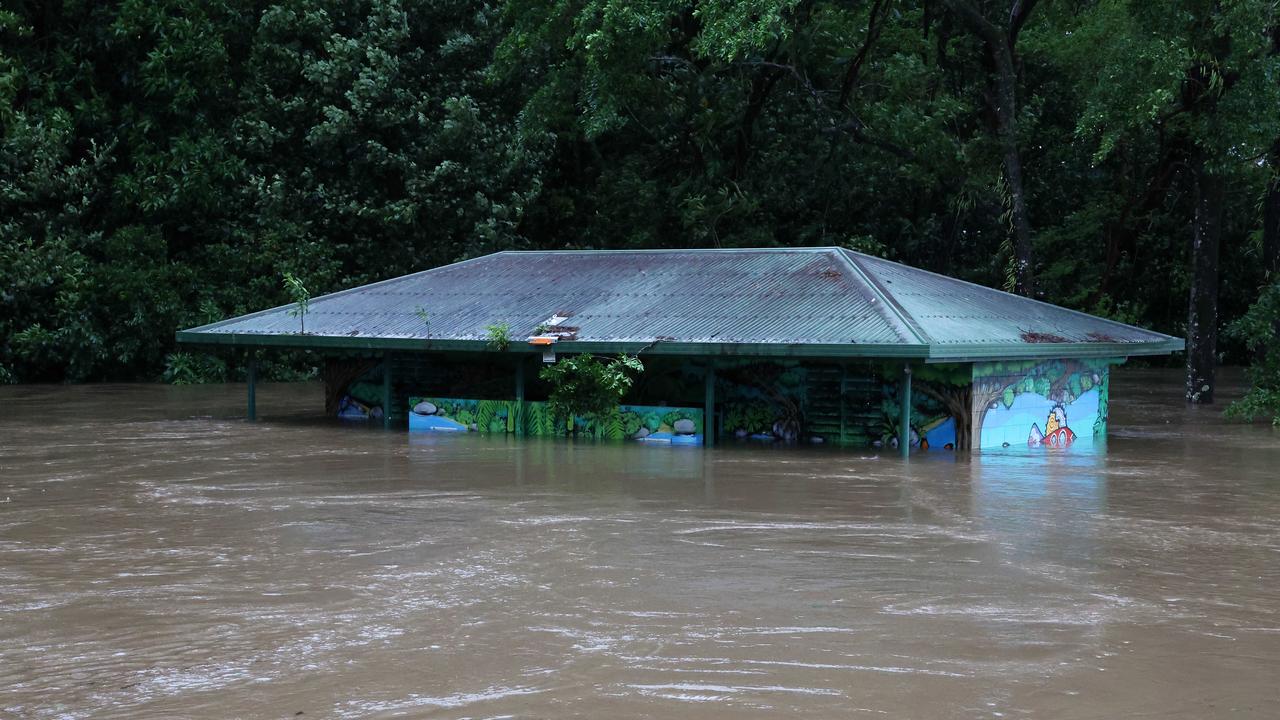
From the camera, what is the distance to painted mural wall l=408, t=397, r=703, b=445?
19828 millimetres

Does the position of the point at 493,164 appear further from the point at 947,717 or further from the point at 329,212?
the point at 947,717

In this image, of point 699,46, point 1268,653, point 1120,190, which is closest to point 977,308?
point 699,46

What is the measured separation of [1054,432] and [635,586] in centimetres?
1163

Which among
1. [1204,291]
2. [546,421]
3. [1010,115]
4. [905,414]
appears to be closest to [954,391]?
[905,414]

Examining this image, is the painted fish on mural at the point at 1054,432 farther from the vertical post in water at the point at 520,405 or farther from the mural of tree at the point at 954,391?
the vertical post in water at the point at 520,405

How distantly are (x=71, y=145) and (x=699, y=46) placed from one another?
17.0 m

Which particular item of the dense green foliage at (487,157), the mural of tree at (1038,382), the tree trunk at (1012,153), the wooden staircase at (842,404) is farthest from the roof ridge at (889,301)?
the dense green foliage at (487,157)

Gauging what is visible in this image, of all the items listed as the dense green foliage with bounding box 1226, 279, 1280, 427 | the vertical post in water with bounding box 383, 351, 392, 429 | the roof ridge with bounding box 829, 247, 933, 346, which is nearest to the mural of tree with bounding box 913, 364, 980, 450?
the roof ridge with bounding box 829, 247, 933, 346

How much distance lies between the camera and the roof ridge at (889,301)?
56.5 feet

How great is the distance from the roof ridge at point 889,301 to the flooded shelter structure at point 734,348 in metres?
0.04

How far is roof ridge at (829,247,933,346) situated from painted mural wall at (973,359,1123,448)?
110 centimetres

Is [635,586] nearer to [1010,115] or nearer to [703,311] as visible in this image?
[703,311]

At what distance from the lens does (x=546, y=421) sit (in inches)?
813

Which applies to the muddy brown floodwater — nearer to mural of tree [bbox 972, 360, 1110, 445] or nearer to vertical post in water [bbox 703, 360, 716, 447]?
vertical post in water [bbox 703, 360, 716, 447]
